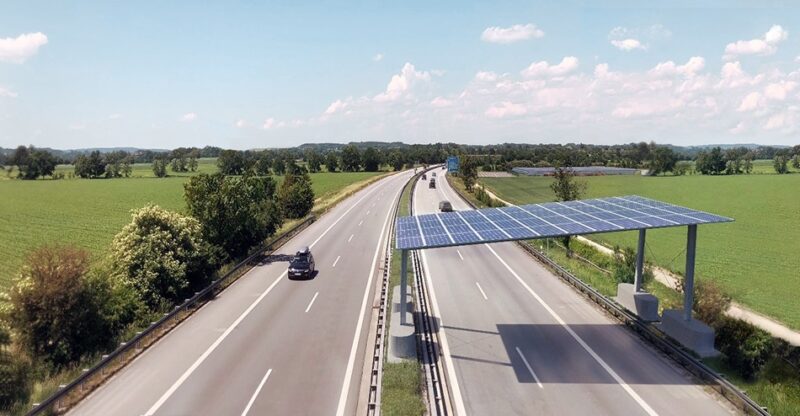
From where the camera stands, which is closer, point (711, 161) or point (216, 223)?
point (216, 223)

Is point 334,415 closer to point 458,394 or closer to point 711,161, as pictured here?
point 458,394

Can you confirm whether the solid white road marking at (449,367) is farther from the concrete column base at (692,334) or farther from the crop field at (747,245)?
the crop field at (747,245)

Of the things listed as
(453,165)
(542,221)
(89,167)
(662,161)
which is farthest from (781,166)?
(89,167)

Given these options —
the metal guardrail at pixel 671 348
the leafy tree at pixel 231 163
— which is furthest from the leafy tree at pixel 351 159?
the metal guardrail at pixel 671 348

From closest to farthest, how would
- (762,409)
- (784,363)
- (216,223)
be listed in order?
(762,409)
(784,363)
(216,223)

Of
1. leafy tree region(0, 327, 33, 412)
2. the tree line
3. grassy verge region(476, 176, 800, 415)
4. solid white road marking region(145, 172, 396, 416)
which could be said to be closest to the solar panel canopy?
grassy verge region(476, 176, 800, 415)

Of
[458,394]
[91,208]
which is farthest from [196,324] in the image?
[91,208]

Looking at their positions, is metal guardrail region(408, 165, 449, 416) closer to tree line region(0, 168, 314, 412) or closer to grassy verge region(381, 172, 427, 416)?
grassy verge region(381, 172, 427, 416)
